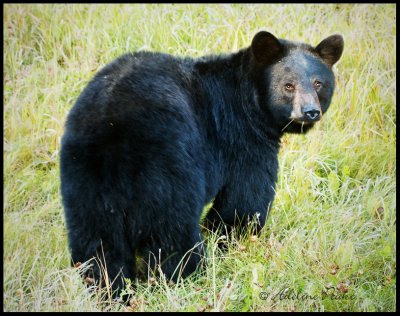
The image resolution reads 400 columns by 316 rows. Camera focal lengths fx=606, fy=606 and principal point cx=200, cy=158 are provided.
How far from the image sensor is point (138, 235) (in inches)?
168

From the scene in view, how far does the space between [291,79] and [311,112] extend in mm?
369

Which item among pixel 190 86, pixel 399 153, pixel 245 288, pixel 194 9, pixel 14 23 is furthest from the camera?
pixel 194 9

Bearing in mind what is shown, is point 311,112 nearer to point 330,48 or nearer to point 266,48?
point 266,48

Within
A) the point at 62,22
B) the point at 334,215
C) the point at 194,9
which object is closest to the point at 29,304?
the point at 334,215

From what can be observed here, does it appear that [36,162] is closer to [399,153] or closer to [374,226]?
[374,226]

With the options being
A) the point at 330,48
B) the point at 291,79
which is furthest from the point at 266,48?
the point at 330,48

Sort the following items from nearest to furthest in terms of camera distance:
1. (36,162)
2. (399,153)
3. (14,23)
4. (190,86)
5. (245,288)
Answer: (245,288) < (190,86) < (36,162) < (399,153) < (14,23)

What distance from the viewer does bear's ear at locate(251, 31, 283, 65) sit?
17.3 ft

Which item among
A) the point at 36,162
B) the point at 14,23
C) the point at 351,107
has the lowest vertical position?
the point at 36,162

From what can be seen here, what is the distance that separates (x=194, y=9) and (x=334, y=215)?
3.50 metres

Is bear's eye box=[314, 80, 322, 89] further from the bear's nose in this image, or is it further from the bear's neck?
the bear's neck

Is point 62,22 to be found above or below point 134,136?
above

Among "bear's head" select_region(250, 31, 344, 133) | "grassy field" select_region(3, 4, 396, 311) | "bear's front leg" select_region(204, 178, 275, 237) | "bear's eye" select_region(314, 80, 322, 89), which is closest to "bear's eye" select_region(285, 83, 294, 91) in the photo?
"bear's head" select_region(250, 31, 344, 133)

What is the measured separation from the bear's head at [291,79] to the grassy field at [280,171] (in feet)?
3.09
